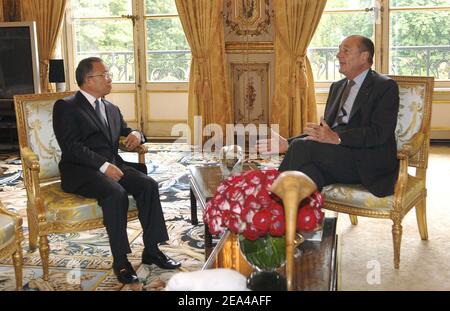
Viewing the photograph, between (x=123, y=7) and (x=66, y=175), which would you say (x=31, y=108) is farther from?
(x=123, y=7)

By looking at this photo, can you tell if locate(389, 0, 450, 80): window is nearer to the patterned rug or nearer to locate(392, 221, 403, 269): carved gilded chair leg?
the patterned rug

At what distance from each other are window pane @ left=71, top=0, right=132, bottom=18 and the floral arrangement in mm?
5522

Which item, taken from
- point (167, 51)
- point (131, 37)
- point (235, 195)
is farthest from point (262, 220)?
point (131, 37)

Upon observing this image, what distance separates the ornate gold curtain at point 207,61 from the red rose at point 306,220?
4666mm

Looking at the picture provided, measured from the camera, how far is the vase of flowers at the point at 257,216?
1.97m

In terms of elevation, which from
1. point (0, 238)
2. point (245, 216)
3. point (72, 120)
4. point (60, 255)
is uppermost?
point (72, 120)

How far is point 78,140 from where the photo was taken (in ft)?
10.5

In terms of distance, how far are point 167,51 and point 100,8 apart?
96 cm

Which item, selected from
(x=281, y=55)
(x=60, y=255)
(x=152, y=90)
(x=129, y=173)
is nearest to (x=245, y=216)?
(x=129, y=173)

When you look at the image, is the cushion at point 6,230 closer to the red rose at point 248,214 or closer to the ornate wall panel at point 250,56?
the red rose at point 248,214

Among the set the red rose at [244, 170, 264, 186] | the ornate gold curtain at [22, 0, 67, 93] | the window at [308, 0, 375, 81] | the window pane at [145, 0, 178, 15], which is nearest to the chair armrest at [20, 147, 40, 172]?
the red rose at [244, 170, 264, 186]

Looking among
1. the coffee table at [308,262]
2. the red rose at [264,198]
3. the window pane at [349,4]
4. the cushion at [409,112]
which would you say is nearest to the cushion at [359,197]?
the cushion at [409,112]

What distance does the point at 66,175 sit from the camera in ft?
10.4
